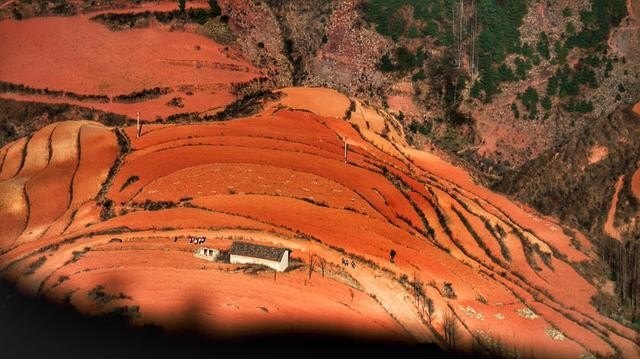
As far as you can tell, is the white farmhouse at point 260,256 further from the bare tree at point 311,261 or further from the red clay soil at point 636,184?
the red clay soil at point 636,184

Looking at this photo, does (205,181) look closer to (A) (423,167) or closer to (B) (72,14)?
(A) (423,167)

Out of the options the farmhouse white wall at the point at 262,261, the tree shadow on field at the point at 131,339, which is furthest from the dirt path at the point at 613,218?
the farmhouse white wall at the point at 262,261

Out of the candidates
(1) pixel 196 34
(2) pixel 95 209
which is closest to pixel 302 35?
(1) pixel 196 34

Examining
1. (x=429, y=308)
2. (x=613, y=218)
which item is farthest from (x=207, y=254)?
(x=613, y=218)

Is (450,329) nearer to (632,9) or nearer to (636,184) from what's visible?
(636,184)

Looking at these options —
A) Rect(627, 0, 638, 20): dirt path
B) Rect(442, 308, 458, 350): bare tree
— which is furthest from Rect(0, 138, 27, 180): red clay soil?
Rect(627, 0, 638, 20): dirt path

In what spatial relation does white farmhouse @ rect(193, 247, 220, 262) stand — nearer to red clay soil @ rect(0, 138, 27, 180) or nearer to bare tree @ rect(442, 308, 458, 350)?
bare tree @ rect(442, 308, 458, 350)
